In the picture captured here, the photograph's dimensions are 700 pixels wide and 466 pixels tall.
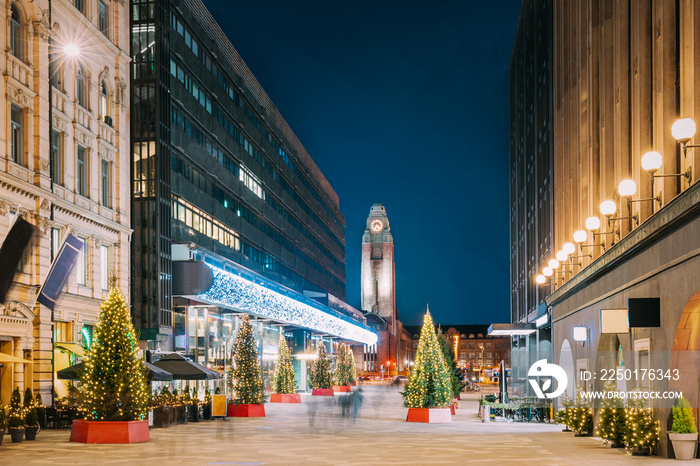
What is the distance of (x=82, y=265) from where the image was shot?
36938mm

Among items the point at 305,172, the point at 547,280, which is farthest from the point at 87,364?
the point at 305,172

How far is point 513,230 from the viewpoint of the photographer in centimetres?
8312

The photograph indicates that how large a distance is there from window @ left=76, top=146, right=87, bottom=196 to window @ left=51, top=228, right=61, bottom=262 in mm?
3276

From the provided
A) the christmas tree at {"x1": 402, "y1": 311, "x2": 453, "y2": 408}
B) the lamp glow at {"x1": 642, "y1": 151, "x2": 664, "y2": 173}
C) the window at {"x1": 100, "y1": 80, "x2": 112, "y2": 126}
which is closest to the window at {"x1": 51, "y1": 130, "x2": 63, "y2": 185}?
the window at {"x1": 100, "y1": 80, "x2": 112, "y2": 126}

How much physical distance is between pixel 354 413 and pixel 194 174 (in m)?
19.9

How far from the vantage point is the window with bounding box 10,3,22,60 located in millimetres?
31523

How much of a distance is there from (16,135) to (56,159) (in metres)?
3.40

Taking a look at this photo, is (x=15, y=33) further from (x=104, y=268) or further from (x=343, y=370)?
(x=343, y=370)

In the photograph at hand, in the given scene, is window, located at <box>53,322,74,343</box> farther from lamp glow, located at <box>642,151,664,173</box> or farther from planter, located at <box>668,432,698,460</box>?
lamp glow, located at <box>642,151,664,173</box>

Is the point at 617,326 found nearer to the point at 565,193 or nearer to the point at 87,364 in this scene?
the point at 87,364

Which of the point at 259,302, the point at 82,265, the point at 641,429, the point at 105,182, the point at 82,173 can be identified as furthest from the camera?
the point at 259,302

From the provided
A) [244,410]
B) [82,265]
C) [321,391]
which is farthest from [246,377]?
[321,391]

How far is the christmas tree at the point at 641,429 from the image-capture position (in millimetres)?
19750

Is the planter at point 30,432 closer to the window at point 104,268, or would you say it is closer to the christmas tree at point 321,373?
the window at point 104,268
